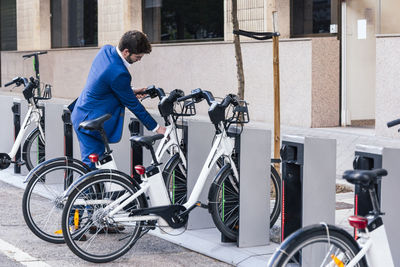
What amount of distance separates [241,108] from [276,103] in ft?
5.82

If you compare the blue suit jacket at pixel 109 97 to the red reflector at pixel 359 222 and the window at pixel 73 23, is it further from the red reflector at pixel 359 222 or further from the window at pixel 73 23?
the window at pixel 73 23

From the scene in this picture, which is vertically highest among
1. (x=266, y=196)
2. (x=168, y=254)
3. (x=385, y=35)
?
(x=385, y=35)

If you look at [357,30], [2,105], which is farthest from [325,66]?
[2,105]

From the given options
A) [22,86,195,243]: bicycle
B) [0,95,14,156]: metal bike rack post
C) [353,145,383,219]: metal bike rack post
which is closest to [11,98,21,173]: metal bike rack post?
[0,95,14,156]: metal bike rack post

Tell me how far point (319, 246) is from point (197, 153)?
113 inches

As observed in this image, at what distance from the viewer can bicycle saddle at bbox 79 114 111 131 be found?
6168mm

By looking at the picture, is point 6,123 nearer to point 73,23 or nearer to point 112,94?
point 112,94

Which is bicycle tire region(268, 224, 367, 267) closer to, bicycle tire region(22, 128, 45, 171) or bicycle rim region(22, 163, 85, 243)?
bicycle rim region(22, 163, 85, 243)

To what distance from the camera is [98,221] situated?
605 cm

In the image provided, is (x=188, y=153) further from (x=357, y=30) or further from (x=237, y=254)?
(x=357, y=30)

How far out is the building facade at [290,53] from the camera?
1348cm

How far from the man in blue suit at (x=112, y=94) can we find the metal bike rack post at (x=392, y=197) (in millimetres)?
2210

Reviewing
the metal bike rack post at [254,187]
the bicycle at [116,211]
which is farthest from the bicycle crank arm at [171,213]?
the metal bike rack post at [254,187]

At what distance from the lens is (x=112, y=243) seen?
239 inches
